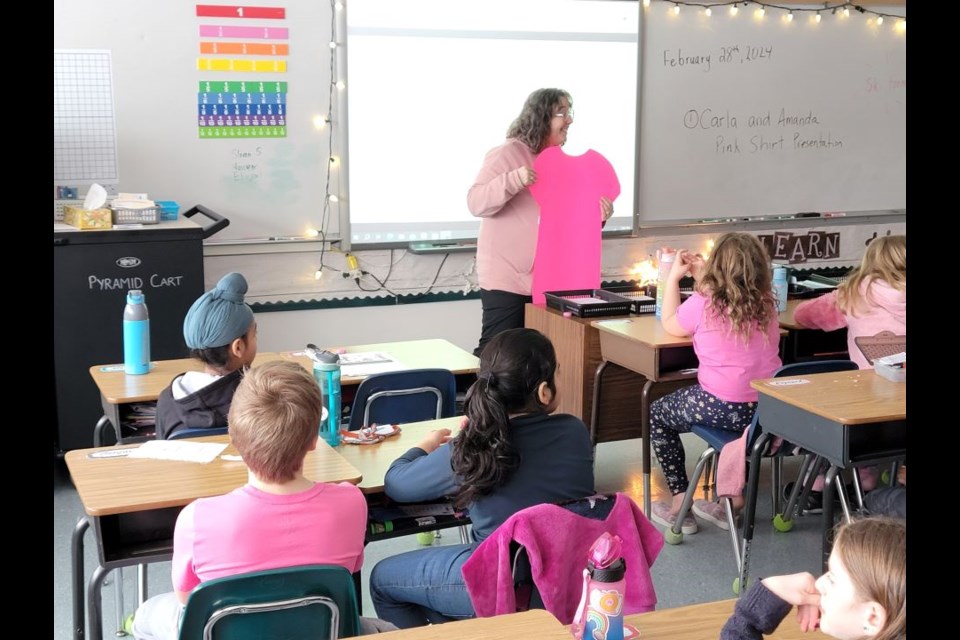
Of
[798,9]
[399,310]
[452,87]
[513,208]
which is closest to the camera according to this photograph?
[513,208]

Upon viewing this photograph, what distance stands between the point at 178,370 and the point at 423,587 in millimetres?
1609

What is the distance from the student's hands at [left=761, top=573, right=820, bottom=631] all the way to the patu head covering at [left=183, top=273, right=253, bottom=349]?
1.98 meters

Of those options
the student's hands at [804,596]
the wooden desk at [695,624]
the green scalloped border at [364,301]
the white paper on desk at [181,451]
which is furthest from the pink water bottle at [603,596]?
the green scalloped border at [364,301]

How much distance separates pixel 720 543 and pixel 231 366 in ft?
6.63

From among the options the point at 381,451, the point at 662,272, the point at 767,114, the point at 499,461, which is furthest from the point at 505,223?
the point at 499,461

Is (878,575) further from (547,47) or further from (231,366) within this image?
(547,47)

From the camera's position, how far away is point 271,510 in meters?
1.97

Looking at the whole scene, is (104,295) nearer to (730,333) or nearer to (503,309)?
(503,309)

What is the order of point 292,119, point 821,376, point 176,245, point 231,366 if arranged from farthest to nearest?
point 292,119 → point 176,245 → point 821,376 → point 231,366

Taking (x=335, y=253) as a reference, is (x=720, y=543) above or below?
below

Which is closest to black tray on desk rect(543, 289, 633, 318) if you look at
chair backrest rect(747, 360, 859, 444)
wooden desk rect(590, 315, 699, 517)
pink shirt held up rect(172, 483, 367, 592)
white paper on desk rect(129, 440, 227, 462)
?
wooden desk rect(590, 315, 699, 517)

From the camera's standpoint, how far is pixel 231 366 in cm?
306
